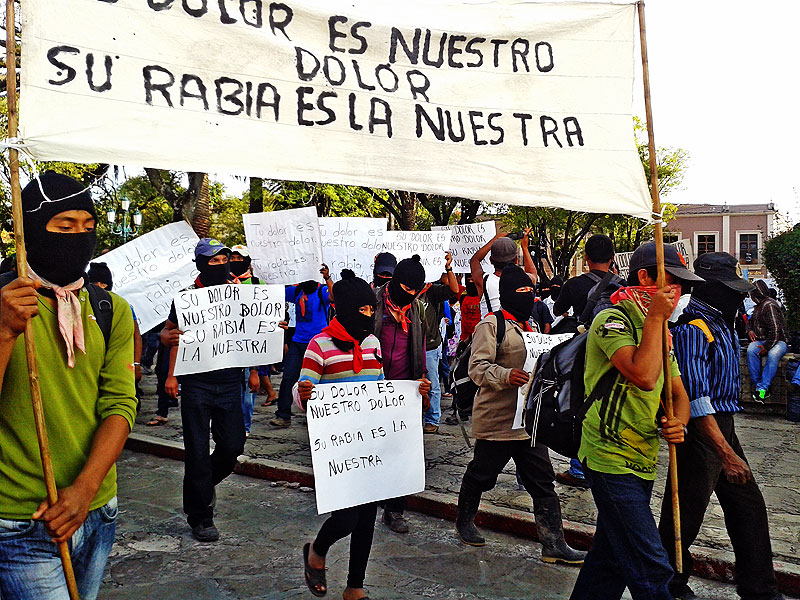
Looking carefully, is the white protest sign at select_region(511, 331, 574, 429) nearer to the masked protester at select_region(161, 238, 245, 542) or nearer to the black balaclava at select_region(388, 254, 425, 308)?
the black balaclava at select_region(388, 254, 425, 308)

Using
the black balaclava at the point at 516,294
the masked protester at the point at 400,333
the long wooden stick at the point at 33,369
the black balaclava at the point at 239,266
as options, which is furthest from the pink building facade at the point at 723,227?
the long wooden stick at the point at 33,369

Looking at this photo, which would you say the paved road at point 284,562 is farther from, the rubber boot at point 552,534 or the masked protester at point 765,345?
the masked protester at point 765,345

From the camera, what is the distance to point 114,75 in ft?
9.00

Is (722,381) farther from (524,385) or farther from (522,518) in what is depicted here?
(522,518)

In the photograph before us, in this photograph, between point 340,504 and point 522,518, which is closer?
point 340,504

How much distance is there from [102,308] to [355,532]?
2.19 metres

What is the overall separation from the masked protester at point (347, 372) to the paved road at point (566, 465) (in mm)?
2067

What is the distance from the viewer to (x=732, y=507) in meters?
3.92

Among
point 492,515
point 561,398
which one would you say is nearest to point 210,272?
point 492,515

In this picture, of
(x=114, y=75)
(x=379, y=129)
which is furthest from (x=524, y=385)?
(x=114, y=75)

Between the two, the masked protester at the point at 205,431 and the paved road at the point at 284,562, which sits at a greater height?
the masked protester at the point at 205,431

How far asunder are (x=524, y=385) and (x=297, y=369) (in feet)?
14.7


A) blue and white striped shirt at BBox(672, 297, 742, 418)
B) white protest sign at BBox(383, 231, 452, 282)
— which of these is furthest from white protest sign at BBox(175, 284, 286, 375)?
white protest sign at BBox(383, 231, 452, 282)

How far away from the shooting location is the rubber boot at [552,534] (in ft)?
15.6
